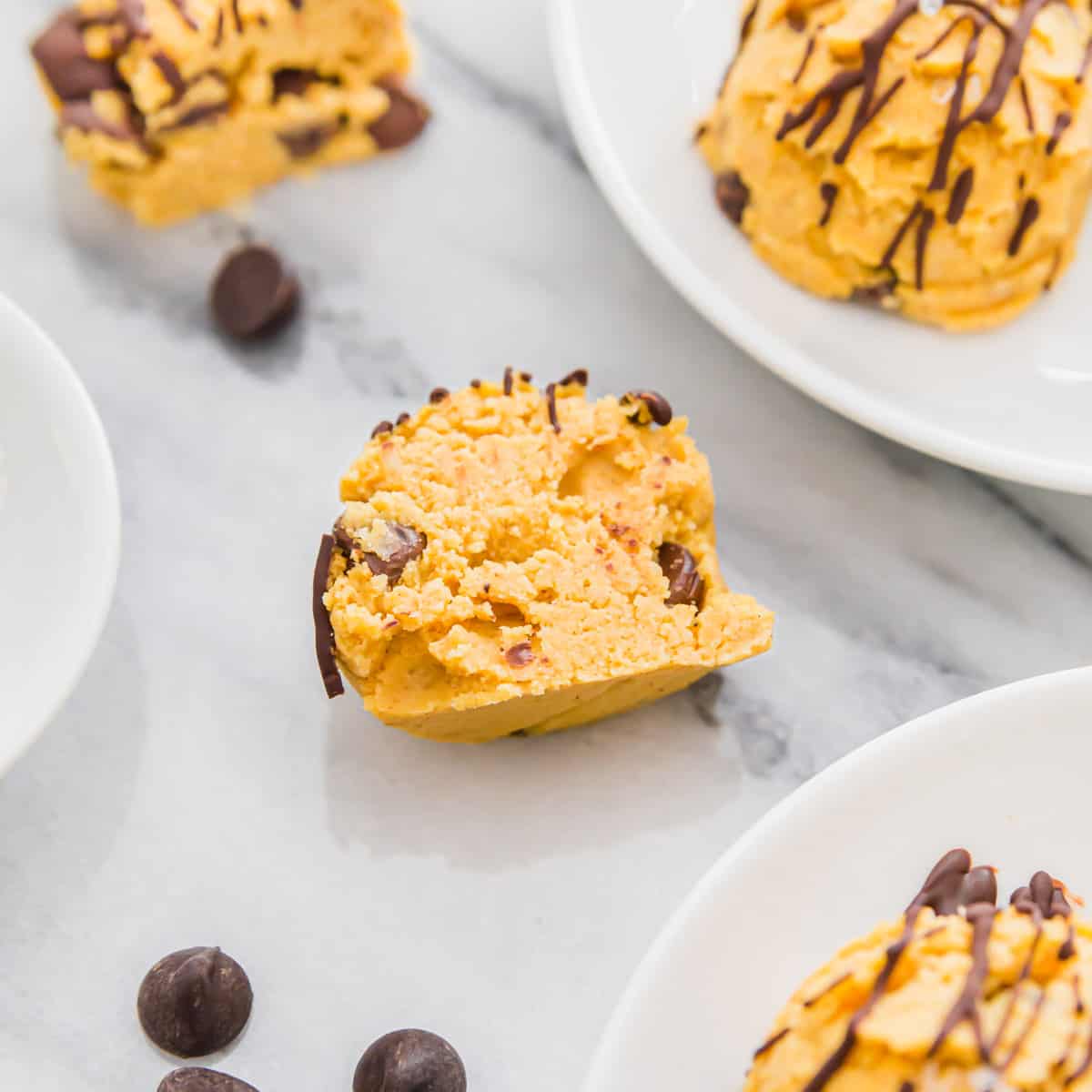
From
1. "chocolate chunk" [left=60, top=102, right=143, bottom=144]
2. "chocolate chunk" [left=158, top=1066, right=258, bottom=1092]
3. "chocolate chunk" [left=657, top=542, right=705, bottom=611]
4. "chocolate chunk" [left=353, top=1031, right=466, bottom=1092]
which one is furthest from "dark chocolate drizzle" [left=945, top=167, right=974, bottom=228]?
"chocolate chunk" [left=158, top=1066, right=258, bottom=1092]

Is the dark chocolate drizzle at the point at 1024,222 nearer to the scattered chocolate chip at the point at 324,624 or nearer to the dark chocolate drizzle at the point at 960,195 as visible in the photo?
the dark chocolate drizzle at the point at 960,195

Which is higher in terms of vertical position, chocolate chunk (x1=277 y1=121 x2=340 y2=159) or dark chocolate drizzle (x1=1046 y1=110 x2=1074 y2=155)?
dark chocolate drizzle (x1=1046 y1=110 x2=1074 y2=155)

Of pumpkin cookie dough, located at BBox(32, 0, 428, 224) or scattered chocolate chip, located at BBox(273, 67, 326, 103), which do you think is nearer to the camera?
pumpkin cookie dough, located at BBox(32, 0, 428, 224)

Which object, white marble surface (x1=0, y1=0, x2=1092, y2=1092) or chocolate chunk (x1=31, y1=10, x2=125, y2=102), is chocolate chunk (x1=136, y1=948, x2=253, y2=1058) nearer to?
white marble surface (x1=0, y1=0, x2=1092, y2=1092)

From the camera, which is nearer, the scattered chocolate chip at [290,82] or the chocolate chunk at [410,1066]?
the chocolate chunk at [410,1066]

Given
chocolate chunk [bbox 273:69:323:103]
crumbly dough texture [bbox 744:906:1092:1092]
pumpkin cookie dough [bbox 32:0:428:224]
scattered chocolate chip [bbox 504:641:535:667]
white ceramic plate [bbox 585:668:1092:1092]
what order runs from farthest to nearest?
chocolate chunk [bbox 273:69:323:103], pumpkin cookie dough [bbox 32:0:428:224], scattered chocolate chip [bbox 504:641:535:667], white ceramic plate [bbox 585:668:1092:1092], crumbly dough texture [bbox 744:906:1092:1092]

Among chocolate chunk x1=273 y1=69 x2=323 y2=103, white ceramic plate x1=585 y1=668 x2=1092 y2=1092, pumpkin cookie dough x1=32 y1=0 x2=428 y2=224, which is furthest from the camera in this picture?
chocolate chunk x1=273 y1=69 x2=323 y2=103

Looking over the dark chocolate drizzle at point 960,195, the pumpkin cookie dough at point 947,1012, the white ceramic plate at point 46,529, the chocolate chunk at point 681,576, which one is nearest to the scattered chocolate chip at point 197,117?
the white ceramic plate at point 46,529

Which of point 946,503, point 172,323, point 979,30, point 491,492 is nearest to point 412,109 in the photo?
point 172,323
